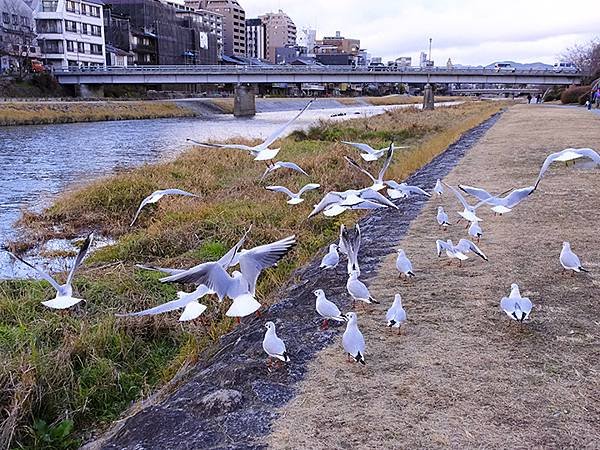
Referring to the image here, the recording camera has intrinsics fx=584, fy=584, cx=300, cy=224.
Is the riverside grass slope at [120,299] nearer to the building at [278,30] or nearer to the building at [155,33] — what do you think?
the building at [155,33]

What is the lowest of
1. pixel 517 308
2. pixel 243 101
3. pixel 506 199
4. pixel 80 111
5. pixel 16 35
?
pixel 80 111

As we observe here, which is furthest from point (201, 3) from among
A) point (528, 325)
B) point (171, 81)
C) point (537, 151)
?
point (528, 325)

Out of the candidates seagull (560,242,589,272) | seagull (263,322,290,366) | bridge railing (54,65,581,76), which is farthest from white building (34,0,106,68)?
seagull (263,322,290,366)

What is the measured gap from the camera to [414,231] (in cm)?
746

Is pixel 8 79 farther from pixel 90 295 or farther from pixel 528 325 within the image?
pixel 528 325

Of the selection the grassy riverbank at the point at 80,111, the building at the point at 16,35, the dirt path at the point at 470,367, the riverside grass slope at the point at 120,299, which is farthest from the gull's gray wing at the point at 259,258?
the building at the point at 16,35

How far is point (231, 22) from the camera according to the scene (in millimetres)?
136000

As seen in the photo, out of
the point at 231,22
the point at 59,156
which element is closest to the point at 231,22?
the point at 231,22

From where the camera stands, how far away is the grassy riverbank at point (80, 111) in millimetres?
37781

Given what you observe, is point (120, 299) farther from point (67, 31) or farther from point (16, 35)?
point (67, 31)

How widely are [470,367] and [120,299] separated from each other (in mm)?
4096

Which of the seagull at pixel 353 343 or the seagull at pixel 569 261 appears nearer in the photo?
the seagull at pixel 353 343

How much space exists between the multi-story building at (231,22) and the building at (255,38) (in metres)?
3.39

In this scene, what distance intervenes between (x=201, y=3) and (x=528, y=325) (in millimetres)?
147935
